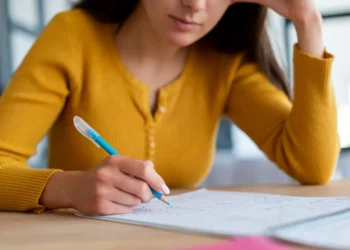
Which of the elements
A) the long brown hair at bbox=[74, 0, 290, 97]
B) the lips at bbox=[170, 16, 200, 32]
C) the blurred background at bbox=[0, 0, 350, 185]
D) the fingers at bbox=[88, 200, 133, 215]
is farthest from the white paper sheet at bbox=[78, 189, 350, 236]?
the blurred background at bbox=[0, 0, 350, 185]

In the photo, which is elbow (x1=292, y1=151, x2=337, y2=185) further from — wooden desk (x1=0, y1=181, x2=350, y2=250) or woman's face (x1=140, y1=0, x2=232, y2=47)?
wooden desk (x1=0, y1=181, x2=350, y2=250)

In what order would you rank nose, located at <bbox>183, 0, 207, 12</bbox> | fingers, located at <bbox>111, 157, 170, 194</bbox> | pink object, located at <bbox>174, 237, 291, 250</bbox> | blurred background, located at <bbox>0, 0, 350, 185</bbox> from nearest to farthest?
pink object, located at <bbox>174, 237, 291, 250</bbox>, fingers, located at <bbox>111, 157, 170, 194</bbox>, nose, located at <bbox>183, 0, 207, 12</bbox>, blurred background, located at <bbox>0, 0, 350, 185</bbox>

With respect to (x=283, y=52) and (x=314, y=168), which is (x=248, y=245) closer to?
(x=314, y=168)

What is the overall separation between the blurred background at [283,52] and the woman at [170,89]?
69 cm

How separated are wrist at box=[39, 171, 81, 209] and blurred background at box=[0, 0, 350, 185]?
109 centimetres

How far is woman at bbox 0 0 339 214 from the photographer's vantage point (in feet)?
3.47

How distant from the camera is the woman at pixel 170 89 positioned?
106 centimetres

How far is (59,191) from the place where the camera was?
793 mm

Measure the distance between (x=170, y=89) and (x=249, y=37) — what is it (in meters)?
0.22

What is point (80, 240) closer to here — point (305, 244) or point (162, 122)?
point (305, 244)

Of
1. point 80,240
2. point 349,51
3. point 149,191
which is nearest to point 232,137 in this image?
point 349,51

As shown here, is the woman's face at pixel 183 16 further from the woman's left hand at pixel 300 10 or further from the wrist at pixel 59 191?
the wrist at pixel 59 191

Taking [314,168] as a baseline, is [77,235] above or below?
above

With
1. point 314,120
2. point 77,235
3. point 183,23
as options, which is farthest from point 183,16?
point 77,235
